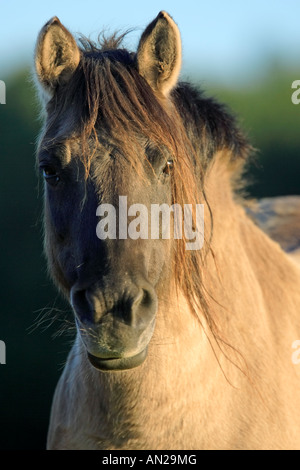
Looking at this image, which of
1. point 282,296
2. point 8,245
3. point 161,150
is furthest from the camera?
point 8,245

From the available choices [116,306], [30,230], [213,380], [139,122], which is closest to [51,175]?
[139,122]

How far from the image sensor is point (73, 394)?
348cm

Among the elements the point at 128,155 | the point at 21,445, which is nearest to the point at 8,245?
the point at 21,445

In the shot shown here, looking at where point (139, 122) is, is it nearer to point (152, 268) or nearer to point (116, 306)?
point (152, 268)

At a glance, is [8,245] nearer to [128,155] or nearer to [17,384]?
[17,384]

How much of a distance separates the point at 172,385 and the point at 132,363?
512 mm

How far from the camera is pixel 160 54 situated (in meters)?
3.00

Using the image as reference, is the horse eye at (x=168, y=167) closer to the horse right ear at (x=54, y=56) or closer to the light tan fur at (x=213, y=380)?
the light tan fur at (x=213, y=380)

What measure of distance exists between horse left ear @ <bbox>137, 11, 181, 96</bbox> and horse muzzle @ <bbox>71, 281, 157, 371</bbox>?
103 centimetres

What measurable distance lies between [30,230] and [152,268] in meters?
10.6

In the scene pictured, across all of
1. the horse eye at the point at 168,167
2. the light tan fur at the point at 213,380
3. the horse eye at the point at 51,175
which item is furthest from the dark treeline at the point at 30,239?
the horse eye at the point at 168,167

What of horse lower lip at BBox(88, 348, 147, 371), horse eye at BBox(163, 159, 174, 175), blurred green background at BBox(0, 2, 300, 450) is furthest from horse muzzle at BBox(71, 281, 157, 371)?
blurred green background at BBox(0, 2, 300, 450)

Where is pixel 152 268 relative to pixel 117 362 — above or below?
above

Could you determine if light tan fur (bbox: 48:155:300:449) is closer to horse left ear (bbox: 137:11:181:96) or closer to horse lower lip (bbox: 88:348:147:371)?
horse lower lip (bbox: 88:348:147:371)
